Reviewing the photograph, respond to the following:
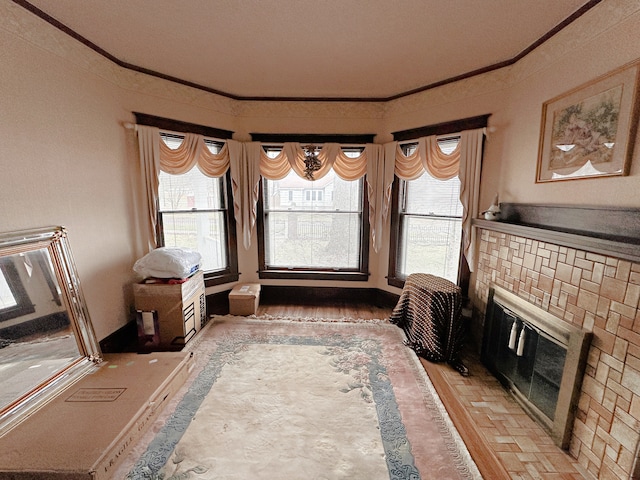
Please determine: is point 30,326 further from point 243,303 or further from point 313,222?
point 313,222

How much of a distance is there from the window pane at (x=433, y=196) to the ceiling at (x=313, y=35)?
3.54ft

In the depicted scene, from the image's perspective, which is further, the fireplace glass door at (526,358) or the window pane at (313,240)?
the window pane at (313,240)

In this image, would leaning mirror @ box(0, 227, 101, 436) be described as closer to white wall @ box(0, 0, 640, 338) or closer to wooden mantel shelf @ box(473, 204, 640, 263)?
white wall @ box(0, 0, 640, 338)

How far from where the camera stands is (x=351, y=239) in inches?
150

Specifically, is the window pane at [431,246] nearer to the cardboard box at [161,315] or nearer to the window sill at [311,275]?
the window sill at [311,275]

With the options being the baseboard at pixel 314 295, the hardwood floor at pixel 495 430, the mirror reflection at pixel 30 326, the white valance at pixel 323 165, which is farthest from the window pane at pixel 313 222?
the mirror reflection at pixel 30 326

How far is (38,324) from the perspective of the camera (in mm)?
1862

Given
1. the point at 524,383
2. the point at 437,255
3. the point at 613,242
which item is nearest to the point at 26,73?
the point at 613,242

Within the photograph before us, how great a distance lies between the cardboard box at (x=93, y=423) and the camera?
1.31 metres

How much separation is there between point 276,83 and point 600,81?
108 inches

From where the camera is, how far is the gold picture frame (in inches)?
59.7

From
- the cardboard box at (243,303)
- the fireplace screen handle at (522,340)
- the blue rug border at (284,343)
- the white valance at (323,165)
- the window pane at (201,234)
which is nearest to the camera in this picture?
the blue rug border at (284,343)

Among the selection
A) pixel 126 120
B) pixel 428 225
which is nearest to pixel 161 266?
pixel 126 120

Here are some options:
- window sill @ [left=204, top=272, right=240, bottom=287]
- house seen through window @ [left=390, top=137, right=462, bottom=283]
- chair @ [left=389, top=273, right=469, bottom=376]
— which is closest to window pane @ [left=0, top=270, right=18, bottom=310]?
window sill @ [left=204, top=272, right=240, bottom=287]
